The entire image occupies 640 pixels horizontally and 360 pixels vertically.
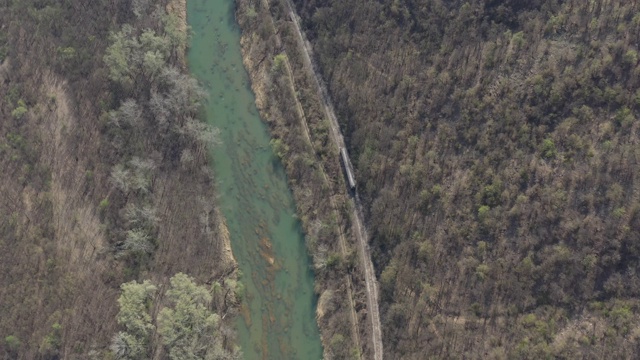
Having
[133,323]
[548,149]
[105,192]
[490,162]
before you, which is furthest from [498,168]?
[105,192]

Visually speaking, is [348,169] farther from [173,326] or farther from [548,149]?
[173,326]

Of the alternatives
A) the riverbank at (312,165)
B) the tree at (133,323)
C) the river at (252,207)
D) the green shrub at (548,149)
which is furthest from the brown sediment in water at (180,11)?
the green shrub at (548,149)

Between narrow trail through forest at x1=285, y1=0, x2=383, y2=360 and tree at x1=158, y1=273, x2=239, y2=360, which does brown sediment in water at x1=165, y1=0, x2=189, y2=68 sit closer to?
narrow trail through forest at x1=285, y1=0, x2=383, y2=360

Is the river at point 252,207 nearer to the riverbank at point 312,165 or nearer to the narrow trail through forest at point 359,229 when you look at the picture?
the riverbank at point 312,165

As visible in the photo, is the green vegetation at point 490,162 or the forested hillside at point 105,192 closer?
the green vegetation at point 490,162

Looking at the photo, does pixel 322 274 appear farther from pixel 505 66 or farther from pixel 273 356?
pixel 505 66

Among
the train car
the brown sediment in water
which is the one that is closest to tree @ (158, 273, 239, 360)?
the train car
